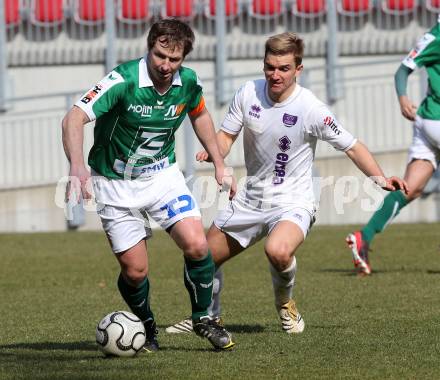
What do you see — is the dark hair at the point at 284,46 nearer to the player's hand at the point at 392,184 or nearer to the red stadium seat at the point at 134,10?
the player's hand at the point at 392,184

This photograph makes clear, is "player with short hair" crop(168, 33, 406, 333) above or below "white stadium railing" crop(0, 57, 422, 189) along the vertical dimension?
above

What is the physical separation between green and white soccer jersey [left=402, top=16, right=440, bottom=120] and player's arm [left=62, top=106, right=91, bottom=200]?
4994mm

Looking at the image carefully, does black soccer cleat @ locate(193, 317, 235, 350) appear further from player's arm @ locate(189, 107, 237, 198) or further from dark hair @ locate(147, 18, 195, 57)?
dark hair @ locate(147, 18, 195, 57)

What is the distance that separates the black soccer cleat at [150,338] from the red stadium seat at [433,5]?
1385cm

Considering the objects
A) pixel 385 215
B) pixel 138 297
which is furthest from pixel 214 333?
pixel 385 215

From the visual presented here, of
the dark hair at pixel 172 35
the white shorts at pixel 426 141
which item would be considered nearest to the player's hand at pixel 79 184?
the dark hair at pixel 172 35

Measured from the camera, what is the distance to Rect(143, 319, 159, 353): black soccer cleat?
7109 millimetres

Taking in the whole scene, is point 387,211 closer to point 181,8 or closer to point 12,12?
point 181,8

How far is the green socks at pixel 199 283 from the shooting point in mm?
7051

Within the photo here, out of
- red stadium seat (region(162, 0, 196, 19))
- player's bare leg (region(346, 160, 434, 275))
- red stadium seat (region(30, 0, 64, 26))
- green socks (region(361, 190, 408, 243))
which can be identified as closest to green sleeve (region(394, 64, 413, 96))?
player's bare leg (region(346, 160, 434, 275))

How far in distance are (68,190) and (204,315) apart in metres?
1.12

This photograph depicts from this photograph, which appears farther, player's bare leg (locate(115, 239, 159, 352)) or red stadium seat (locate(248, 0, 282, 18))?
red stadium seat (locate(248, 0, 282, 18))

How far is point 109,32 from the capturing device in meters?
20.0

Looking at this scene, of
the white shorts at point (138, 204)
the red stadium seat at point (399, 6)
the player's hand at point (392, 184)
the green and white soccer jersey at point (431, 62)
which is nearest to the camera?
the white shorts at point (138, 204)
